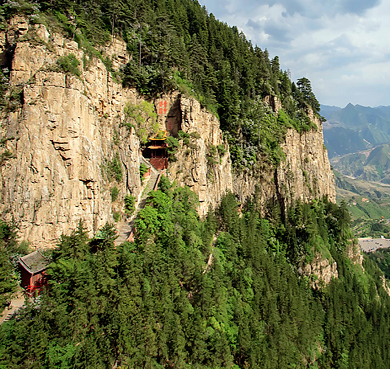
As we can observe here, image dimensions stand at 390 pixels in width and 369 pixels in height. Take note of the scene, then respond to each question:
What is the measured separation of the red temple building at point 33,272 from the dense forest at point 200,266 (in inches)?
38.5

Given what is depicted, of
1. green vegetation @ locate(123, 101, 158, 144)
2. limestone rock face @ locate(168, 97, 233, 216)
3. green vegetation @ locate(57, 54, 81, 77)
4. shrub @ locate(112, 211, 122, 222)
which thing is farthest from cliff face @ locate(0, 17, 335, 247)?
limestone rock face @ locate(168, 97, 233, 216)

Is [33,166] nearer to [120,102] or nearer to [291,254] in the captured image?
[120,102]

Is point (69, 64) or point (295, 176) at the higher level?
point (69, 64)

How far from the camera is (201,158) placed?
40.7 meters

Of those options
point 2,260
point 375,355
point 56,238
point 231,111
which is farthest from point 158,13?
point 375,355

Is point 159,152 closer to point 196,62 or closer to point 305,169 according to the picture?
point 196,62

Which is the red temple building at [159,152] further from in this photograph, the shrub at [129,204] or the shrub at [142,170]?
the shrub at [129,204]

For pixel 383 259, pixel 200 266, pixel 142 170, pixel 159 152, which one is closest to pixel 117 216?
pixel 142 170

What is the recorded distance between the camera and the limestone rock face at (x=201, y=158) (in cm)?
3959

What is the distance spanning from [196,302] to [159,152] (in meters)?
20.5

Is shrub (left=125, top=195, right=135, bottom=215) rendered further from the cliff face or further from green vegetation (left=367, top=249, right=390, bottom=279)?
green vegetation (left=367, top=249, right=390, bottom=279)

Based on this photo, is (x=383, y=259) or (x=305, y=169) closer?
(x=305, y=169)

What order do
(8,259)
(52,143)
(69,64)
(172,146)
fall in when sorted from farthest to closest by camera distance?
(172,146), (69,64), (52,143), (8,259)

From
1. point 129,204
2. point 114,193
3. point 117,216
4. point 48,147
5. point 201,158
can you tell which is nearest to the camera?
point 48,147
